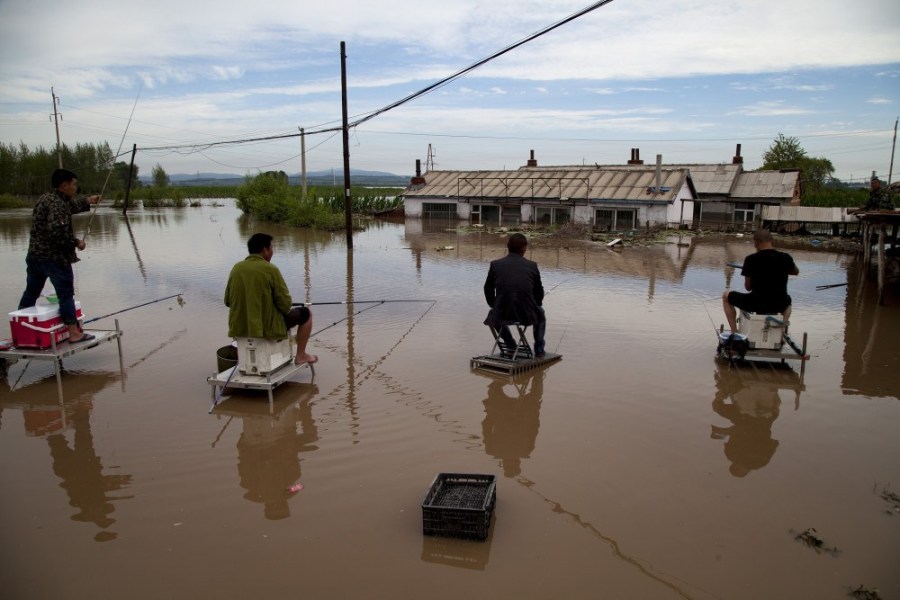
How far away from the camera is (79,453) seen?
5453mm

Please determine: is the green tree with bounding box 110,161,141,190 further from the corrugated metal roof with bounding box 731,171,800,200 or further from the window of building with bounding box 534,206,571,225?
the corrugated metal roof with bounding box 731,171,800,200

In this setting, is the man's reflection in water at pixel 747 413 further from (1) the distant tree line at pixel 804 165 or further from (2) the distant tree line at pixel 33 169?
(2) the distant tree line at pixel 33 169

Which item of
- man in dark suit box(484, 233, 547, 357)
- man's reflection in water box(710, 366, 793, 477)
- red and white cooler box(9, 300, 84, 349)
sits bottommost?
man's reflection in water box(710, 366, 793, 477)

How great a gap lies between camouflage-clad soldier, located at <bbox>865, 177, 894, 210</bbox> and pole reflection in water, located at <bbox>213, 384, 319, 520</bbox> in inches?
597

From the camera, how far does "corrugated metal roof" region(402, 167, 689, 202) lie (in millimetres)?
34938

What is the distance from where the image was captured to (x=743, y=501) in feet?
15.2

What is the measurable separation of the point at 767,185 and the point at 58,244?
39055mm

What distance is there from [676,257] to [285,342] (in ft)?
59.1

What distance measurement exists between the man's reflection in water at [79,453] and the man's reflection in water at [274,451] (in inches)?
37.1

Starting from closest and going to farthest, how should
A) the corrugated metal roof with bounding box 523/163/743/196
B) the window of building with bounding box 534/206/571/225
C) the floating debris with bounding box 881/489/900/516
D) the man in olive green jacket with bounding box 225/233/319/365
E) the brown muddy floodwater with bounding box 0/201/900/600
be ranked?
the brown muddy floodwater with bounding box 0/201/900/600 < the floating debris with bounding box 881/489/900/516 < the man in olive green jacket with bounding box 225/233/319/365 < the window of building with bounding box 534/206/571/225 < the corrugated metal roof with bounding box 523/163/743/196

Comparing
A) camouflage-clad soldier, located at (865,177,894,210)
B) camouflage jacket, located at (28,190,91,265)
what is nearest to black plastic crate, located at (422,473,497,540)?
camouflage jacket, located at (28,190,91,265)

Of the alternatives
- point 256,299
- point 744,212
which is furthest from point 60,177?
point 744,212

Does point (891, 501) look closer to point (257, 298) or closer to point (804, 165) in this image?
point (257, 298)

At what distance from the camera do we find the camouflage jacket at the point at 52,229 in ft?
23.4
